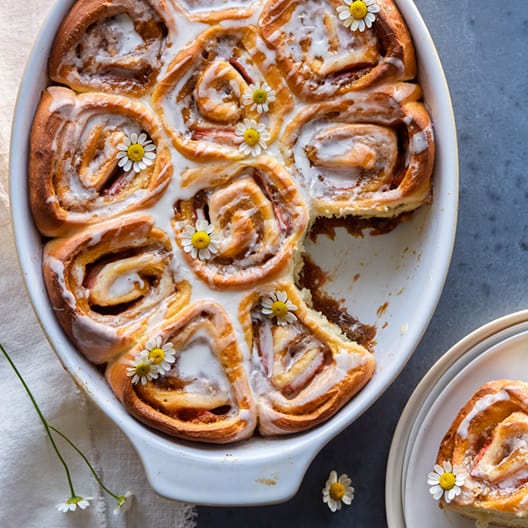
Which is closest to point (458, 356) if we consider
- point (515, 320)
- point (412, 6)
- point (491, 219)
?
point (515, 320)

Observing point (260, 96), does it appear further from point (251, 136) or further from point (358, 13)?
point (358, 13)

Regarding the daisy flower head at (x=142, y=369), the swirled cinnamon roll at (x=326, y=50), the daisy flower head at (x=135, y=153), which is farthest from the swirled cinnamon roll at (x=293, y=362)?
the swirled cinnamon roll at (x=326, y=50)

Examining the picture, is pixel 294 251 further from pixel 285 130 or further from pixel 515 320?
pixel 515 320

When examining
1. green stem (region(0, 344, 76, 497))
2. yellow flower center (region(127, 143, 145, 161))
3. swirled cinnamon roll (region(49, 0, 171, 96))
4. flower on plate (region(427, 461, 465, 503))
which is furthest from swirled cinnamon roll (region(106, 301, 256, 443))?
swirled cinnamon roll (region(49, 0, 171, 96))

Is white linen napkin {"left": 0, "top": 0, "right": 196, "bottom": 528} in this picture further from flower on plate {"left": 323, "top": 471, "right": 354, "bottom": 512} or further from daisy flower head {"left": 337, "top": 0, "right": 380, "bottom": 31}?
daisy flower head {"left": 337, "top": 0, "right": 380, "bottom": 31}

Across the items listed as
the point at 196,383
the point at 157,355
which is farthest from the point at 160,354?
the point at 196,383
